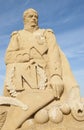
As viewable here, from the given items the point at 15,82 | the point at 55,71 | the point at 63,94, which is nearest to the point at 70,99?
the point at 63,94

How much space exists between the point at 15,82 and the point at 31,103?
0.91 m

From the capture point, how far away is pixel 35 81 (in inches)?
267

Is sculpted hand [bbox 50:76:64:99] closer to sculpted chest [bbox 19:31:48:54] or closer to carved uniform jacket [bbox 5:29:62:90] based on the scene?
carved uniform jacket [bbox 5:29:62:90]

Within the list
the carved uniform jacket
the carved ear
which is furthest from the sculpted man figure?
the carved ear

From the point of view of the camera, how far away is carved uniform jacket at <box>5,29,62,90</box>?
22.2 feet

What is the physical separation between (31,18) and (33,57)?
39.0 inches

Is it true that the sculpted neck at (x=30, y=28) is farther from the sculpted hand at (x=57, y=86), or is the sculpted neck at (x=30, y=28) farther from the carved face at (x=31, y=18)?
the sculpted hand at (x=57, y=86)

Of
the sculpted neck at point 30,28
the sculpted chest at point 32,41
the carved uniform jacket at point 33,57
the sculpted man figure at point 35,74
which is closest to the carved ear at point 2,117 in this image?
the sculpted man figure at point 35,74

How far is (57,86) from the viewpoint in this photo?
650 centimetres

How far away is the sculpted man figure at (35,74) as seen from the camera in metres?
6.01

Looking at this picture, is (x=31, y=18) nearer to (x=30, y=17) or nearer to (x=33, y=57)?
(x=30, y=17)

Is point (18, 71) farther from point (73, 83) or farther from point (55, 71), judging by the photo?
point (73, 83)

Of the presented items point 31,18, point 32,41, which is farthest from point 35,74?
point 31,18

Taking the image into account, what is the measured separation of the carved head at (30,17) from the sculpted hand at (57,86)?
1.52 m
